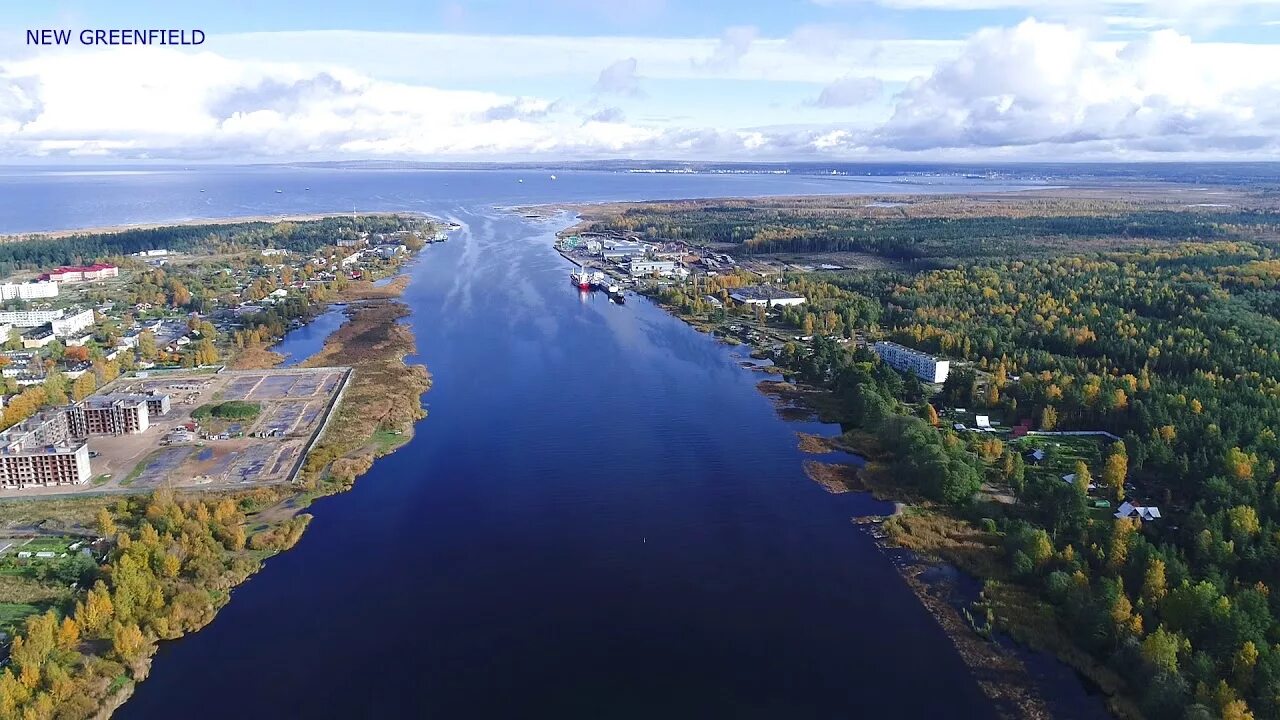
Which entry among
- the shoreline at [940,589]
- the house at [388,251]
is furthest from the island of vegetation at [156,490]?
the shoreline at [940,589]

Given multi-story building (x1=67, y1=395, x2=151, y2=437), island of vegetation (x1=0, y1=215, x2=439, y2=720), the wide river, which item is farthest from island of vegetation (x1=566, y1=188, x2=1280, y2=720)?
multi-story building (x1=67, y1=395, x2=151, y2=437)

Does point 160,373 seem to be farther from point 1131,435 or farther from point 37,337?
point 1131,435

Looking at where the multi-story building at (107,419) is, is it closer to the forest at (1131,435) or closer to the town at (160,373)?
the town at (160,373)

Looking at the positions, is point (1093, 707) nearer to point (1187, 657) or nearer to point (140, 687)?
point (1187, 657)

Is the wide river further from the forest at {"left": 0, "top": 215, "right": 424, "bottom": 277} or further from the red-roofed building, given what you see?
the forest at {"left": 0, "top": 215, "right": 424, "bottom": 277}

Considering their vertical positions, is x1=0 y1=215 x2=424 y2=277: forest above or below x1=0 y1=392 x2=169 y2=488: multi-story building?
above

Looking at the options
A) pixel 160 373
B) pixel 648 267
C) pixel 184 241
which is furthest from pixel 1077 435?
pixel 184 241
